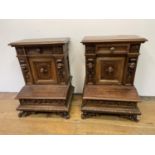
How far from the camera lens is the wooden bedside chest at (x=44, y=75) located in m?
1.58

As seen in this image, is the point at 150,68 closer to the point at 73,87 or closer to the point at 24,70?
the point at 73,87

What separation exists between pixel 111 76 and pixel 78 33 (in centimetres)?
66

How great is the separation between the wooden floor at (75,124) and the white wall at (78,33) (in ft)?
1.34

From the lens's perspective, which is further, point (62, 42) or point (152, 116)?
point (152, 116)

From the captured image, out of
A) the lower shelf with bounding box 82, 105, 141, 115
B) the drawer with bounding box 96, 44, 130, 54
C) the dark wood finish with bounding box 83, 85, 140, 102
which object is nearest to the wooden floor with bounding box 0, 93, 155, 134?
the lower shelf with bounding box 82, 105, 141, 115

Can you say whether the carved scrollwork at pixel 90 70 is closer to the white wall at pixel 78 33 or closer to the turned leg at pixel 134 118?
the white wall at pixel 78 33

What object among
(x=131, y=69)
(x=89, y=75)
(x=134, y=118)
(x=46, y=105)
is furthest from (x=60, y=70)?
(x=134, y=118)

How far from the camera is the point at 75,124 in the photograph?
1.65 metres

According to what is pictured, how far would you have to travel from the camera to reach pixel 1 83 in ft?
7.54

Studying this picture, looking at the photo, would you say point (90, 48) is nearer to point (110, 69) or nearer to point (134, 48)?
point (110, 69)

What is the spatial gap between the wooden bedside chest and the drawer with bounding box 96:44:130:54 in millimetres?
380

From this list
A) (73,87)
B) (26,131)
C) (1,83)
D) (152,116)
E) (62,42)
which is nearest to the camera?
(62,42)

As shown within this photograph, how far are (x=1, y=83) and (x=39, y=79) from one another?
0.90 m
